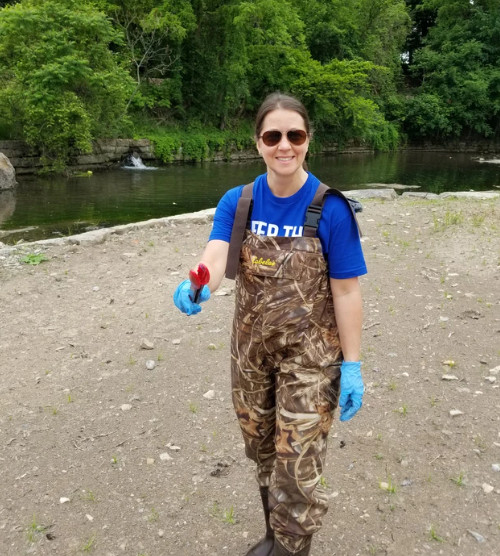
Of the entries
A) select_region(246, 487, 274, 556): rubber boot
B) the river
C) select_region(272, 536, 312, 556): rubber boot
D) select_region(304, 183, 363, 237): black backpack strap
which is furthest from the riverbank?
the river

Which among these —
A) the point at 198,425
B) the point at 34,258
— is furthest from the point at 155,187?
the point at 198,425

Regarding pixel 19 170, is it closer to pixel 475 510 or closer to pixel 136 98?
pixel 136 98

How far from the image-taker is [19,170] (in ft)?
64.3

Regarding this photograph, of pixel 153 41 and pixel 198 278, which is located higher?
pixel 153 41

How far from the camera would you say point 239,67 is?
2769 centimetres

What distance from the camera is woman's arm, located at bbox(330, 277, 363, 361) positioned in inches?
81.2

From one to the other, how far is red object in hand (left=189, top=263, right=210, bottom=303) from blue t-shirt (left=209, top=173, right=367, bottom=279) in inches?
10.9

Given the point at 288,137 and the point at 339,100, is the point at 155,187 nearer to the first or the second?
the point at 288,137

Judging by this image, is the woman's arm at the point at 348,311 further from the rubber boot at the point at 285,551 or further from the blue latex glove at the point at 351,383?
the rubber boot at the point at 285,551

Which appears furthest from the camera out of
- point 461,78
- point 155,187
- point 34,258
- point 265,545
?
point 461,78

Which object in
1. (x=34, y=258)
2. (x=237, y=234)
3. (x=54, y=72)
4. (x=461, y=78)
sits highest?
(x=461, y=78)

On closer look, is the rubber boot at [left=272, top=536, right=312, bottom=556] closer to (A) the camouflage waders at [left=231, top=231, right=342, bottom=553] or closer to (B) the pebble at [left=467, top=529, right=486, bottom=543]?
(A) the camouflage waders at [left=231, top=231, right=342, bottom=553]

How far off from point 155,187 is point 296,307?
16.5 metres

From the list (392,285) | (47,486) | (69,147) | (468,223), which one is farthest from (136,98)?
(47,486)
